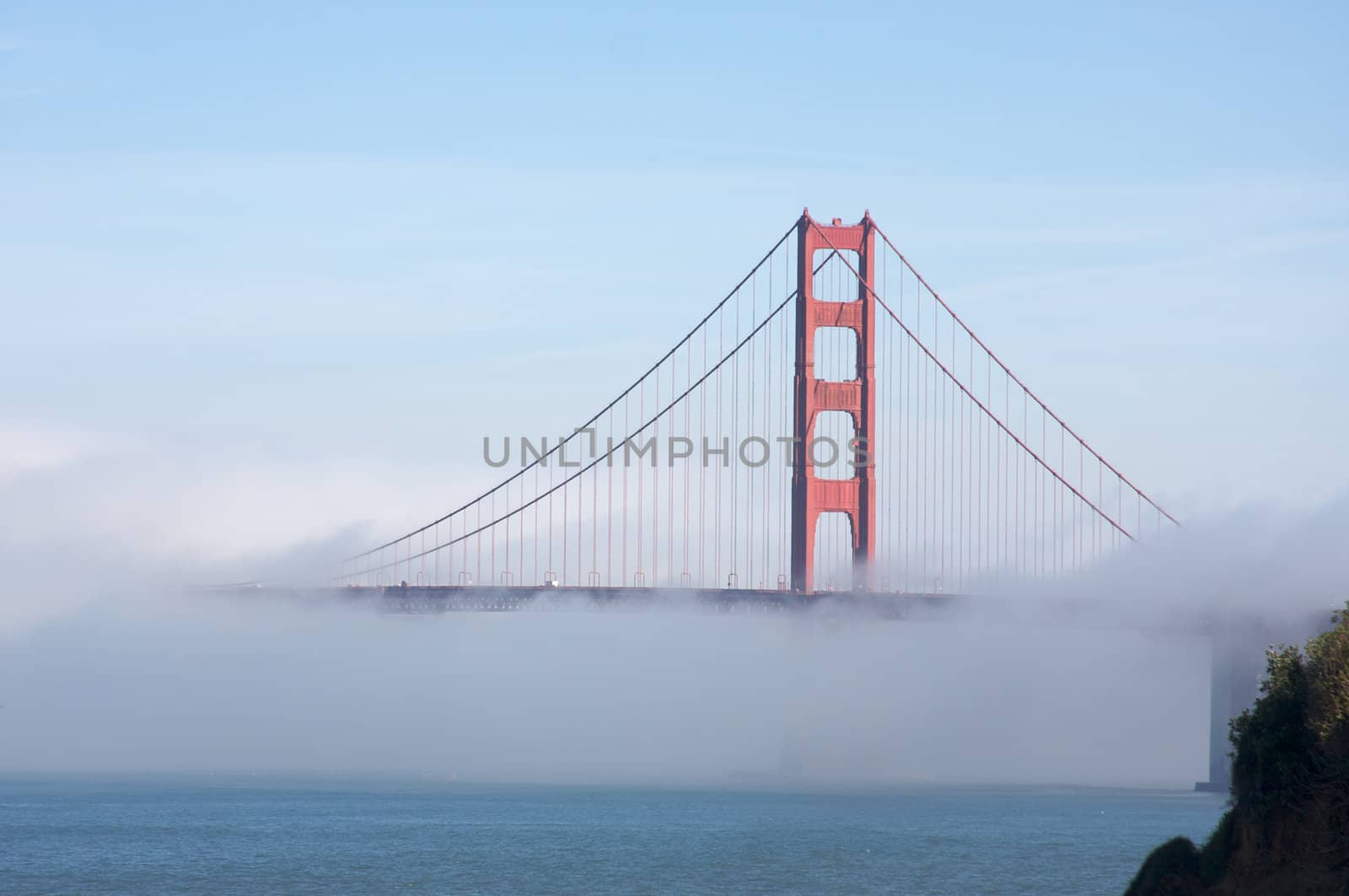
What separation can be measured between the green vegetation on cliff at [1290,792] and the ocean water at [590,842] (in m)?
16.3

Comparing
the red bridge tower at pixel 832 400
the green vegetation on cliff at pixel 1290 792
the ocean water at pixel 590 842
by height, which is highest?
the red bridge tower at pixel 832 400

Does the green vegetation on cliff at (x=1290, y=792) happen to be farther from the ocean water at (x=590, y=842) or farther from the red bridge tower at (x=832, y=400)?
the red bridge tower at (x=832, y=400)

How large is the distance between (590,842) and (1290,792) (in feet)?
130

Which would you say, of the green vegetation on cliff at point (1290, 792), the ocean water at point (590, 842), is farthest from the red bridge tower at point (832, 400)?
the green vegetation on cliff at point (1290, 792)

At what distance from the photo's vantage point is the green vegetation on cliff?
23.3m

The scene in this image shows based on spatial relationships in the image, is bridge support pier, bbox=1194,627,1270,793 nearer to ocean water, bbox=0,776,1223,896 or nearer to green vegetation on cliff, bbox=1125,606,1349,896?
ocean water, bbox=0,776,1223,896

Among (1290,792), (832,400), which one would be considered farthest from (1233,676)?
(1290,792)

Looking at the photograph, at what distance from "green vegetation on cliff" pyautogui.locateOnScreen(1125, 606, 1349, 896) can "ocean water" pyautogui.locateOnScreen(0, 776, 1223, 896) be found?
16260mm

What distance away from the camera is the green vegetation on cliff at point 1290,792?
23.3 meters

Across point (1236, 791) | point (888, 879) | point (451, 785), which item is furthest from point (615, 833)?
point (451, 785)

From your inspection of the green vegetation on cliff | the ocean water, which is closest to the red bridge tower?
the ocean water

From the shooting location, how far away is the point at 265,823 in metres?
71.2

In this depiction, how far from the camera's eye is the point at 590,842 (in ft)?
199

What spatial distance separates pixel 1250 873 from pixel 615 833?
139 ft
